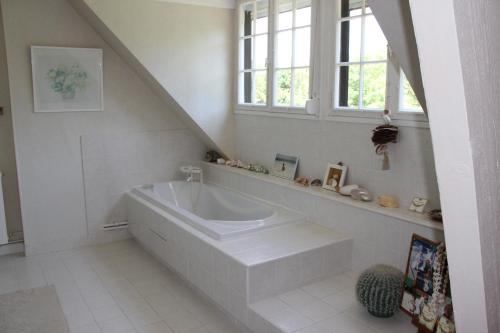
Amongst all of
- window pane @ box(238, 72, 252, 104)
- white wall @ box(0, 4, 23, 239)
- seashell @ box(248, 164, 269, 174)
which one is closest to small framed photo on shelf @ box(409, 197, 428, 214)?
seashell @ box(248, 164, 269, 174)

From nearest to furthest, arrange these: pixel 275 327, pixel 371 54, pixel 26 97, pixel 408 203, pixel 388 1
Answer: pixel 388 1
pixel 275 327
pixel 408 203
pixel 371 54
pixel 26 97

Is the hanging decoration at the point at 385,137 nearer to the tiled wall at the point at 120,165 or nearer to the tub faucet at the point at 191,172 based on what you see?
the tub faucet at the point at 191,172

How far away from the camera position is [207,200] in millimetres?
4340

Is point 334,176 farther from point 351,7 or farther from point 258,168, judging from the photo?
point 351,7

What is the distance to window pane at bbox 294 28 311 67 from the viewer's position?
3.44 m

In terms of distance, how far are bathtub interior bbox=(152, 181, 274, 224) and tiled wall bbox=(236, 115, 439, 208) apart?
0.46 meters

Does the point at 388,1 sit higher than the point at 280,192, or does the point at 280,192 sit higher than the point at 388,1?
the point at 388,1

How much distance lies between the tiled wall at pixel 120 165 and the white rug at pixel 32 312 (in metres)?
1.09

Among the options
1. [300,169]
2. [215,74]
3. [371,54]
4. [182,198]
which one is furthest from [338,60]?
[182,198]

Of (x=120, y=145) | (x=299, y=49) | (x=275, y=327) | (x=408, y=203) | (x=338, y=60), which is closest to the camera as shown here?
(x=275, y=327)

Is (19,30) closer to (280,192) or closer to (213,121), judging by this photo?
(213,121)

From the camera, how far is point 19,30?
3674 millimetres

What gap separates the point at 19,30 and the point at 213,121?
74.5 inches

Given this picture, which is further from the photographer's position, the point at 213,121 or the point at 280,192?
the point at 213,121
